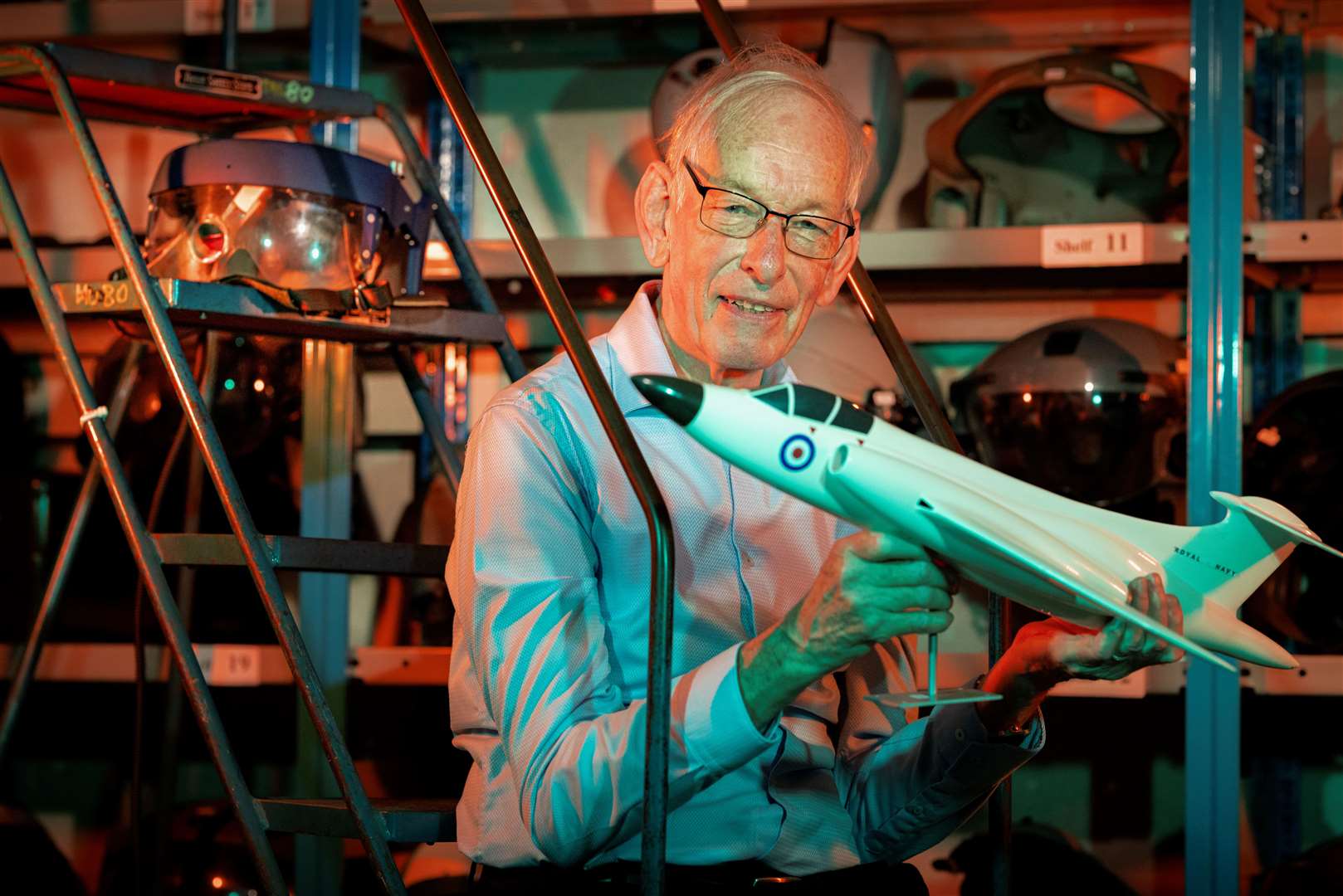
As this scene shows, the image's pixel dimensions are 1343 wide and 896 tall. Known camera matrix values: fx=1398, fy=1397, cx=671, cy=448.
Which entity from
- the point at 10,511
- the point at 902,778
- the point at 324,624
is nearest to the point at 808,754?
the point at 902,778

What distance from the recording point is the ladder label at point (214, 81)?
1.79 meters

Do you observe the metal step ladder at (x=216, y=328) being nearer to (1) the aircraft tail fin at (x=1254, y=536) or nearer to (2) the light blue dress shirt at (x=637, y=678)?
(2) the light blue dress shirt at (x=637, y=678)

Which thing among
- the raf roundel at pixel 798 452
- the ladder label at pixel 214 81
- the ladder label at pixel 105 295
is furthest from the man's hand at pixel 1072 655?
the ladder label at pixel 214 81

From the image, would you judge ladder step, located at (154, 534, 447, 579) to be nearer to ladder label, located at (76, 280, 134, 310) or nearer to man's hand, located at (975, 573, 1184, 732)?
ladder label, located at (76, 280, 134, 310)

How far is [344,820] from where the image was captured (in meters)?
1.47

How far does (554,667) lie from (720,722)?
6.4 inches

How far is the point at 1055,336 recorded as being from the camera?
240 cm

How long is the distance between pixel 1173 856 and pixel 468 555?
6.70 feet

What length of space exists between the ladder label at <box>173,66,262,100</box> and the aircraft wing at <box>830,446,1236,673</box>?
3.60 feet

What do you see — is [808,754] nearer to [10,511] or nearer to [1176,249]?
[1176,249]

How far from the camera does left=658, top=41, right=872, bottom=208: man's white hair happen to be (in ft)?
4.65

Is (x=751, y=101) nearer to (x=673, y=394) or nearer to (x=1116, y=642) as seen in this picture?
(x=673, y=394)

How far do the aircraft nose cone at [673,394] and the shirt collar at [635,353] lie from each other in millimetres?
372

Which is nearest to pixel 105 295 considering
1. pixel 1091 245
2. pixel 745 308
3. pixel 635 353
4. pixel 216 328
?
pixel 216 328
